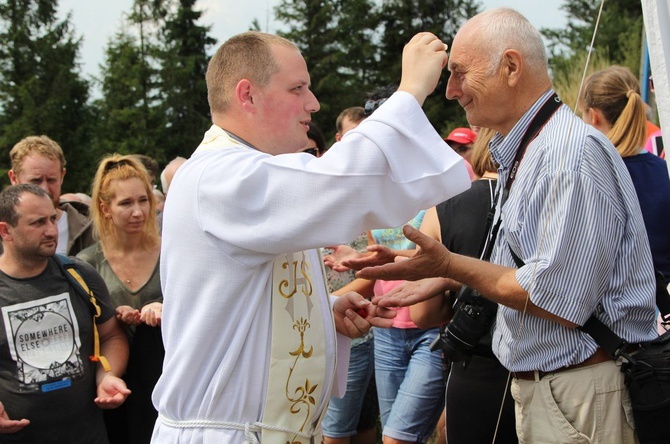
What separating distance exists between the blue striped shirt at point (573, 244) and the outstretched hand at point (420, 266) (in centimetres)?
24

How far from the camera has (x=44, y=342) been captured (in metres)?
4.03

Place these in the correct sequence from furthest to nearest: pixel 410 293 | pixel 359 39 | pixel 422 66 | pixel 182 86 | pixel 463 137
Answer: pixel 359 39, pixel 182 86, pixel 463 137, pixel 410 293, pixel 422 66

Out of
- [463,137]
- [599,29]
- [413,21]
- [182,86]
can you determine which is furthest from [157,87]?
[463,137]

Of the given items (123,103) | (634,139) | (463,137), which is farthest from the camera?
(123,103)

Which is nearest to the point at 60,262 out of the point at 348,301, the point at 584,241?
the point at 348,301

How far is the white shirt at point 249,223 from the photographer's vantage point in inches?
79.8

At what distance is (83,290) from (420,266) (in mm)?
2343

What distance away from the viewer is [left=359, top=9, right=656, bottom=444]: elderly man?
7.82 ft

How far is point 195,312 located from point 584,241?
1.16 m

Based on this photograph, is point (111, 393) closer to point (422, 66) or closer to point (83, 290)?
point (83, 290)

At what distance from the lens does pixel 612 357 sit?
249 centimetres

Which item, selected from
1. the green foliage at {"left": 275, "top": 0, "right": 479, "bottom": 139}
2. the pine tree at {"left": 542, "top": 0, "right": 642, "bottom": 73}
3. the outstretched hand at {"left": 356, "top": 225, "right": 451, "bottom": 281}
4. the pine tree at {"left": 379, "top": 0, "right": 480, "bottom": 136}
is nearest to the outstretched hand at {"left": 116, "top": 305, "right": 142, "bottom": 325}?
the outstretched hand at {"left": 356, "top": 225, "right": 451, "bottom": 281}

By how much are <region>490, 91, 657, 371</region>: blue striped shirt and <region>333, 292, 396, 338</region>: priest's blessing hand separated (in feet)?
1.41

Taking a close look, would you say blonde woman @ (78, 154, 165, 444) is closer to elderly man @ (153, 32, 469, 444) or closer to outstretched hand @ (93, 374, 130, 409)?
outstretched hand @ (93, 374, 130, 409)
